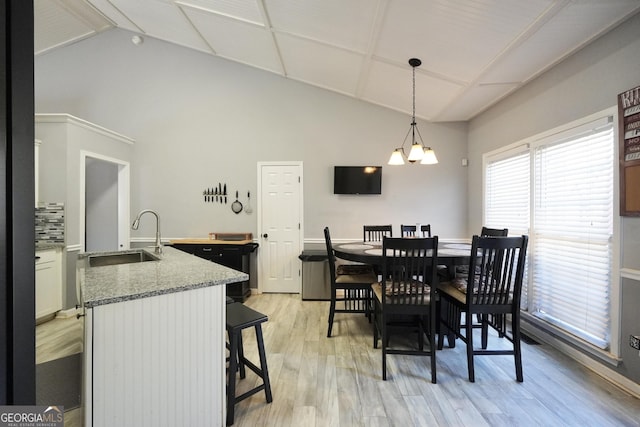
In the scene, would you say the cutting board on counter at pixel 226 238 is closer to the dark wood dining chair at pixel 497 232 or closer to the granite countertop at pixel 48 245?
the granite countertop at pixel 48 245

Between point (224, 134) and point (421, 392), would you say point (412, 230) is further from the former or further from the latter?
point (224, 134)

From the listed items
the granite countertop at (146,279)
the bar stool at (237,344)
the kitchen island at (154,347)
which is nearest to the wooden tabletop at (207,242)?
the granite countertop at (146,279)

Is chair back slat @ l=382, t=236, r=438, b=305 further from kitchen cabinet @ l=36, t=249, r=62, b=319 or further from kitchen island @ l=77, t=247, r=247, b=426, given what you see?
kitchen cabinet @ l=36, t=249, r=62, b=319

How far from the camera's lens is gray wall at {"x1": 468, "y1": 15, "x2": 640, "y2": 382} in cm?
190

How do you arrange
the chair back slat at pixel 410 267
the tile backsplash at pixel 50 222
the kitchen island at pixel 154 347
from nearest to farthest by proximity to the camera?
the kitchen island at pixel 154 347 → the chair back slat at pixel 410 267 → the tile backsplash at pixel 50 222

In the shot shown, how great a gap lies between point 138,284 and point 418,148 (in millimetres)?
2449

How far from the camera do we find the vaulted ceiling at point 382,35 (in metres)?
2.08

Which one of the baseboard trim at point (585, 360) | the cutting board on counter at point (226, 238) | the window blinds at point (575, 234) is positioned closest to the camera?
the baseboard trim at point (585, 360)

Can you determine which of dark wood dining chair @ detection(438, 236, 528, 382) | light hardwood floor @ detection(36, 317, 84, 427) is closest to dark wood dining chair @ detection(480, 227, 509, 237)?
dark wood dining chair @ detection(438, 236, 528, 382)

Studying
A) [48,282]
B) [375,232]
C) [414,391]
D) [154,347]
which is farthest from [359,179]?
[48,282]

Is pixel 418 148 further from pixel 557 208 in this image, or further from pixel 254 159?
pixel 254 159

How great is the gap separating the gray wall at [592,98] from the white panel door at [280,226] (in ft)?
Result: 9.28

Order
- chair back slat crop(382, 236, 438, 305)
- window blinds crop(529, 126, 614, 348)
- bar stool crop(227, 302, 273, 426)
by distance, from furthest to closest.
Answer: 1. window blinds crop(529, 126, 614, 348)
2. chair back slat crop(382, 236, 438, 305)
3. bar stool crop(227, 302, 273, 426)

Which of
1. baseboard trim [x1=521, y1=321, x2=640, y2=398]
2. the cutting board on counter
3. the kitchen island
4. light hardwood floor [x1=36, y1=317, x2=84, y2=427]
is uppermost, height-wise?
the cutting board on counter
